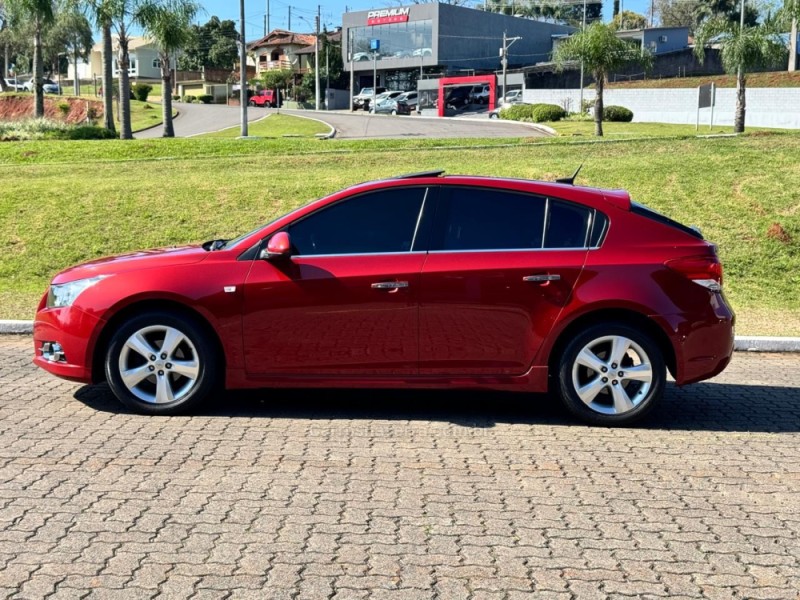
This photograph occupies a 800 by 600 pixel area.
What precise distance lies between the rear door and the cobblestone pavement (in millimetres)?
549

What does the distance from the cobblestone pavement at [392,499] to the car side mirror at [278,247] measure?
1.15m

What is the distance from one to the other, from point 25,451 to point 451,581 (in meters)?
3.06

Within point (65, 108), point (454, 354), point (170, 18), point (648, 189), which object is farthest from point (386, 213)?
point (65, 108)

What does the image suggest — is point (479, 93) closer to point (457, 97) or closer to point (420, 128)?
point (457, 97)

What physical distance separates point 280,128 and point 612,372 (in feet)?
151

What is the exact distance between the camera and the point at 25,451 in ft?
19.0

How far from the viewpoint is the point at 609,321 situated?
647 centimetres

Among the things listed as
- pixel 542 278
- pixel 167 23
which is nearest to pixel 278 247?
pixel 542 278

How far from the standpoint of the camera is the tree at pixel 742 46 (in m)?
31.0

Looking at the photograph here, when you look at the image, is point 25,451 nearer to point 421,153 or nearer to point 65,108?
point 421,153

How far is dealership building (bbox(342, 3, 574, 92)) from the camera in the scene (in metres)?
93.7

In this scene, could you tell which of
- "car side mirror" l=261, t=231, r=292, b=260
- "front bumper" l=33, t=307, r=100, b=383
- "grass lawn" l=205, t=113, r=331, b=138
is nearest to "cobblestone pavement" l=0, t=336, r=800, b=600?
"front bumper" l=33, t=307, r=100, b=383

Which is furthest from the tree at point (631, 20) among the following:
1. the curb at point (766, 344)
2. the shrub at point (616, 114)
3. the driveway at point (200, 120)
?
the curb at point (766, 344)

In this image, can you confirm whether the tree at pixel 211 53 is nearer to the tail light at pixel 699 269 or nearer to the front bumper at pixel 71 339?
the front bumper at pixel 71 339
